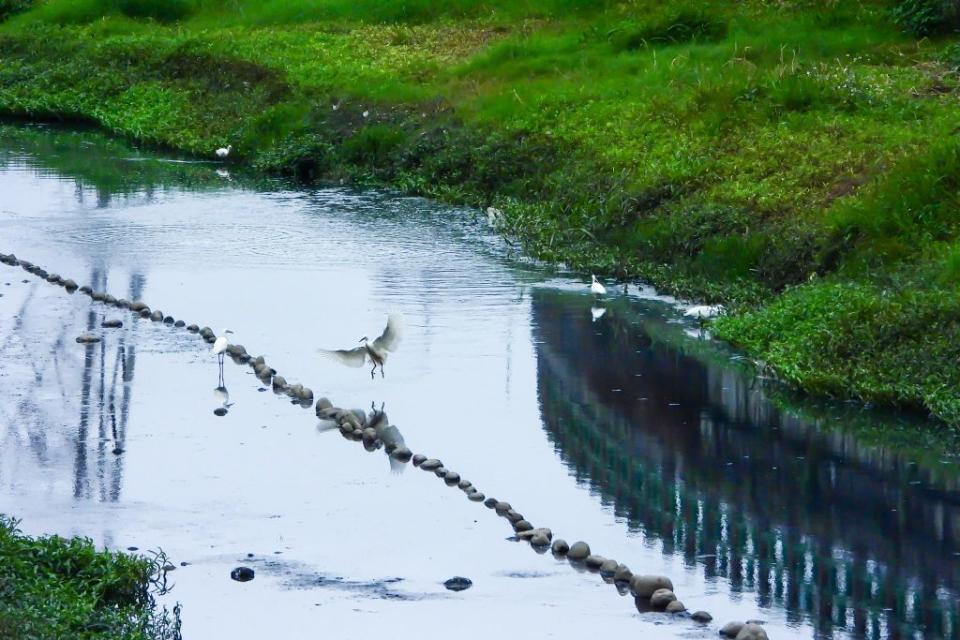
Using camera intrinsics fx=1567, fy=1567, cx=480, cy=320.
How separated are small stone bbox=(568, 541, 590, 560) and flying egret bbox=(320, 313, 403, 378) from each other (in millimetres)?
3367

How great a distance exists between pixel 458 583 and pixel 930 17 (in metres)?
13.7

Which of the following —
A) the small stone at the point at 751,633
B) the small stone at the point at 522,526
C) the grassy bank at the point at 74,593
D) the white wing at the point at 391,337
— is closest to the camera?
the grassy bank at the point at 74,593

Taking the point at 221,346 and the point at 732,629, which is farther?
the point at 221,346

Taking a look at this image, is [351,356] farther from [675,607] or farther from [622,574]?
[675,607]

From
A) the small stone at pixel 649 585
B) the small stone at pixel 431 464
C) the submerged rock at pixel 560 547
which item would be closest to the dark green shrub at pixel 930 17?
the small stone at pixel 431 464

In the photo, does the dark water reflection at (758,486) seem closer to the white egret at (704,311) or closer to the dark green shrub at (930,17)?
the white egret at (704,311)

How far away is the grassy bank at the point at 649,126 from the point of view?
41.2ft

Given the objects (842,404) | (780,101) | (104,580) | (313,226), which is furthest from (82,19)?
(104,580)

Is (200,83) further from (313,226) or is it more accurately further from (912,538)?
(912,538)

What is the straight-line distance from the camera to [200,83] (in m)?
25.8

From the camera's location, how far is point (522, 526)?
900 cm

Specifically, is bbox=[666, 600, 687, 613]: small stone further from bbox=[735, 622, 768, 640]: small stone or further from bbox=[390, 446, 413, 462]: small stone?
bbox=[390, 446, 413, 462]: small stone

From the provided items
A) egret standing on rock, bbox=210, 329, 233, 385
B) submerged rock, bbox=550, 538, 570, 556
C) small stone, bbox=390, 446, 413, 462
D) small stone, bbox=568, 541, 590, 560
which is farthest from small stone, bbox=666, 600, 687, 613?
egret standing on rock, bbox=210, 329, 233, 385

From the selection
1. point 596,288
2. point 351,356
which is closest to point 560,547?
point 351,356
